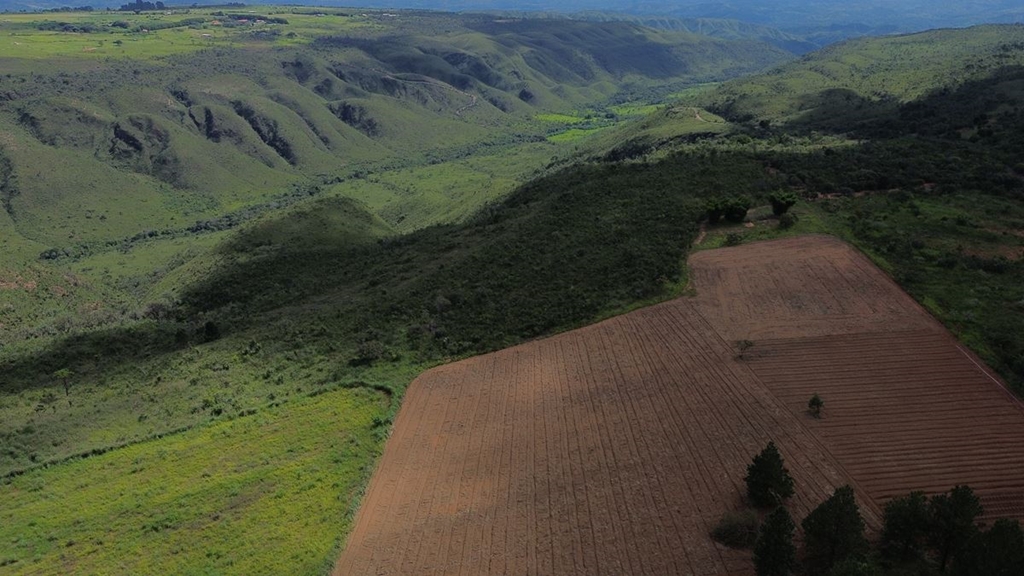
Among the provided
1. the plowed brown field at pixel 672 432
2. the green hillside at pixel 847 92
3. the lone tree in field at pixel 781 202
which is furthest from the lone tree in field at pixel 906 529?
the green hillside at pixel 847 92

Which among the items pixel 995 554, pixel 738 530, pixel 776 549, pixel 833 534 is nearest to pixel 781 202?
pixel 738 530

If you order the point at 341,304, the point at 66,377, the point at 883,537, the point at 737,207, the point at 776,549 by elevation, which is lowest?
the point at 66,377

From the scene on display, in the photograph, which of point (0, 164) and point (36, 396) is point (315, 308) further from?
point (0, 164)

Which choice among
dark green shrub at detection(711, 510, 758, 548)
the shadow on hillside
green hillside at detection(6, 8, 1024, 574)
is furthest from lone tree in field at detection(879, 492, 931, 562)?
the shadow on hillside

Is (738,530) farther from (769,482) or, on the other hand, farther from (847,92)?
(847,92)

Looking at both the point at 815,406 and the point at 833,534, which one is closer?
the point at 833,534

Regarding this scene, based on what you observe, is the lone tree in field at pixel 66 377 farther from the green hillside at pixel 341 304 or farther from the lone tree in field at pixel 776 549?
the lone tree in field at pixel 776 549

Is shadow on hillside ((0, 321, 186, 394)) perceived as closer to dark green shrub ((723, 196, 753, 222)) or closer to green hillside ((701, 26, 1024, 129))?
dark green shrub ((723, 196, 753, 222))

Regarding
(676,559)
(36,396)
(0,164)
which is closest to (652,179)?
(676,559)
